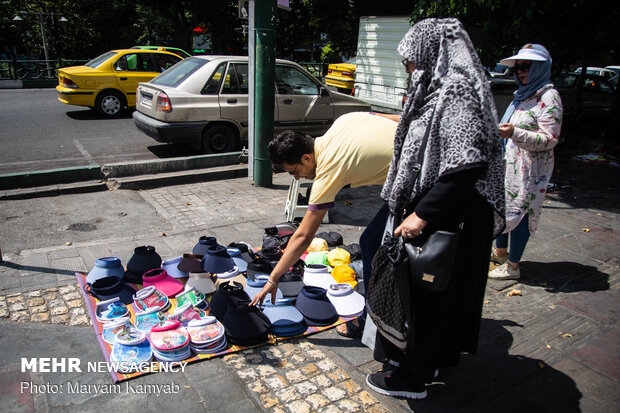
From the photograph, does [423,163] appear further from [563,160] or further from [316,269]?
[563,160]

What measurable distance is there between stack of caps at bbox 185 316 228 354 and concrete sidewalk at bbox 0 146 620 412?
0.09 metres

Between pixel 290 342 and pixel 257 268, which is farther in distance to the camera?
pixel 257 268

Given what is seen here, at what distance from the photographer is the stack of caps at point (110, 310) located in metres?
3.14

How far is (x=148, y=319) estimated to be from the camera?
306 cm

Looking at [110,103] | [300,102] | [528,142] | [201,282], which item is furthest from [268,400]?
[110,103]

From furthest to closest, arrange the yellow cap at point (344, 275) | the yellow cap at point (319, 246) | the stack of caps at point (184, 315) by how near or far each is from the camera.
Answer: the yellow cap at point (319, 246) → the yellow cap at point (344, 275) → the stack of caps at point (184, 315)

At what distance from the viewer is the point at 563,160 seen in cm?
938

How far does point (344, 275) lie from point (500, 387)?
1.56 metres

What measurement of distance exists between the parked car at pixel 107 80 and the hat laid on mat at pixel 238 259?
8.92 m

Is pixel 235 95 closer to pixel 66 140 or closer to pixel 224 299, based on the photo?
pixel 66 140

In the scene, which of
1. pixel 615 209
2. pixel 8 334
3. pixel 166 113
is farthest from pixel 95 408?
pixel 615 209

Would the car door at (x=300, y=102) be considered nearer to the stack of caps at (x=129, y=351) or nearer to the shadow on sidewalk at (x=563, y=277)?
the shadow on sidewalk at (x=563, y=277)

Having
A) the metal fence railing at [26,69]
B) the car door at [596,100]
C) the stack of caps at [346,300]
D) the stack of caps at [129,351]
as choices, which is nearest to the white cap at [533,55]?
the stack of caps at [346,300]

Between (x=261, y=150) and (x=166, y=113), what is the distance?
1.88 metres
